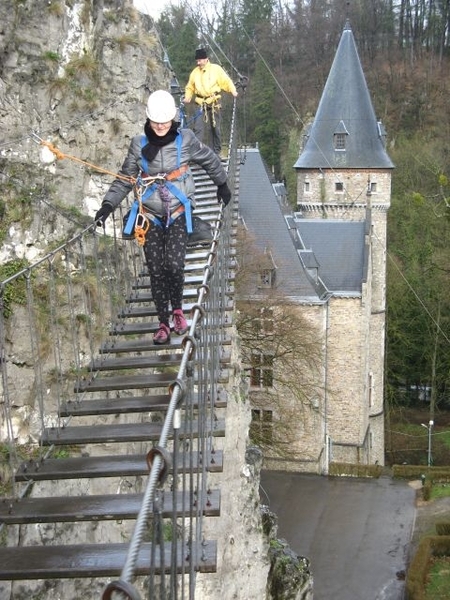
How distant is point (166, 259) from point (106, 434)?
1.38m

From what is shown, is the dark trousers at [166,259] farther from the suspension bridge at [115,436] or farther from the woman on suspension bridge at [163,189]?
the suspension bridge at [115,436]

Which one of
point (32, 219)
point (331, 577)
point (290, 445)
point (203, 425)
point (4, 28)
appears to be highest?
point (4, 28)

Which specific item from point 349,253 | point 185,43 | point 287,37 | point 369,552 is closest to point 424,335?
point 349,253

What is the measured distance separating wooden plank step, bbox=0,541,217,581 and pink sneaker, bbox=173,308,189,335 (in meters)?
2.01

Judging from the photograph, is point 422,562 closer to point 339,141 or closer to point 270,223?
point 270,223

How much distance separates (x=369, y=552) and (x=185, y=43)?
30316 millimetres

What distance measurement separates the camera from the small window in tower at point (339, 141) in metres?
30.5

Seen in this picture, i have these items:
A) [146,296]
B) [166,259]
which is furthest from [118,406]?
[146,296]

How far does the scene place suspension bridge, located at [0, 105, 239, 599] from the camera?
3.27 metres

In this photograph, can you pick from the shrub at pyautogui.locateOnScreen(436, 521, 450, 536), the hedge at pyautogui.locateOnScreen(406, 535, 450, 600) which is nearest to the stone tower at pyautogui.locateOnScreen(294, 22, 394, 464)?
the shrub at pyautogui.locateOnScreen(436, 521, 450, 536)

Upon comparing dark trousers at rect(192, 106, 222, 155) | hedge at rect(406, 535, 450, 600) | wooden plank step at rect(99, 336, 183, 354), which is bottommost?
hedge at rect(406, 535, 450, 600)

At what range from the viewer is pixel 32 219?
7684mm

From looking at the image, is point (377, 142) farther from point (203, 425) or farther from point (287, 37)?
point (203, 425)

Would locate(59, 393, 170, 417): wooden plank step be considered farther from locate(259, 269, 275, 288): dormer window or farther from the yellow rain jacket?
locate(259, 269, 275, 288): dormer window
